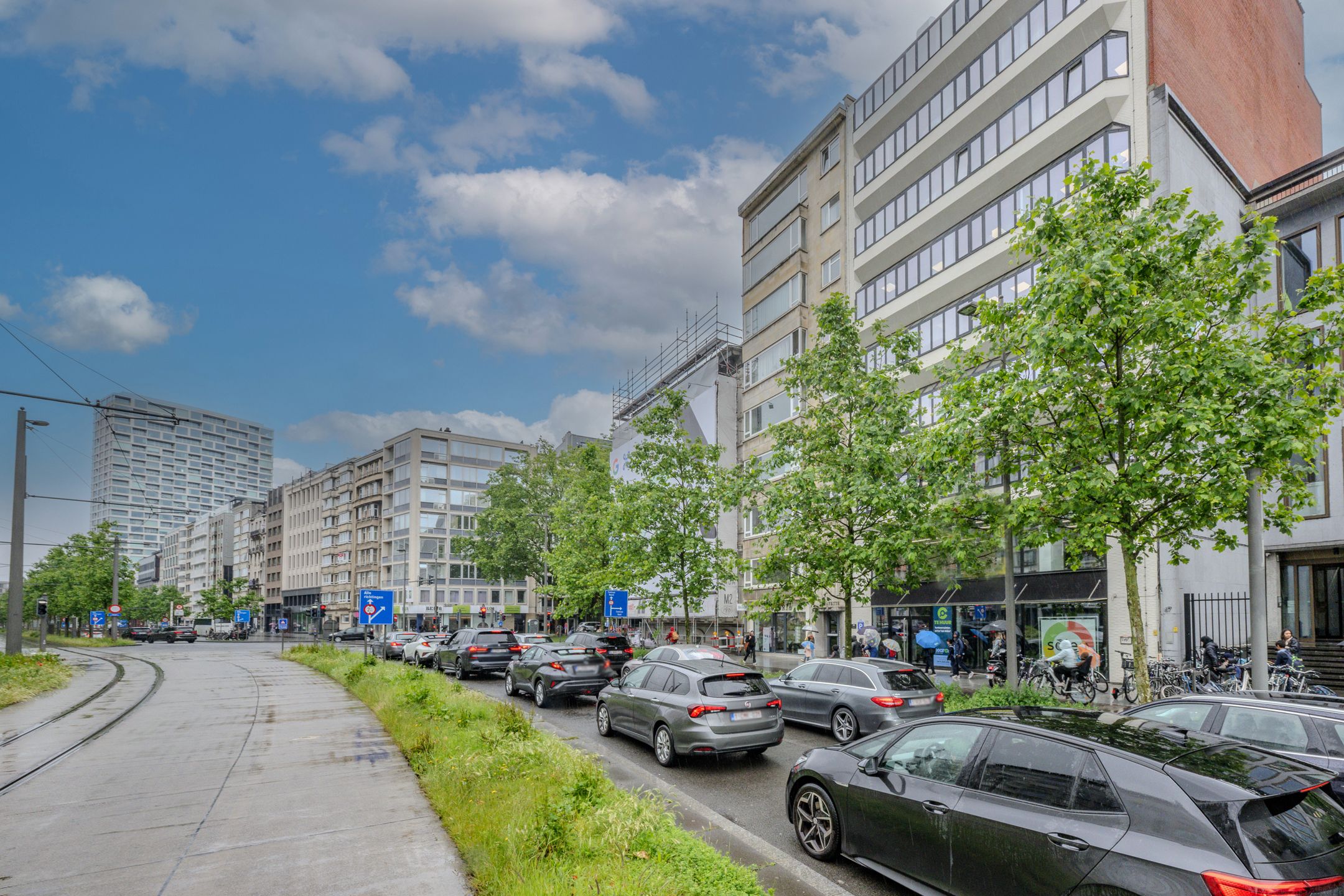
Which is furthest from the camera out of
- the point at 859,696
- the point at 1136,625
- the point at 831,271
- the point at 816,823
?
the point at 831,271

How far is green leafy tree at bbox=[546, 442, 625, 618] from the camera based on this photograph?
30.5m

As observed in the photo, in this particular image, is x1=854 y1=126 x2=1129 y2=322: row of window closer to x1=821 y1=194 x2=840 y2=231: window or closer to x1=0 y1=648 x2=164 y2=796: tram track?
x1=821 y1=194 x2=840 y2=231: window

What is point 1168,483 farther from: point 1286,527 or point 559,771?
point 559,771

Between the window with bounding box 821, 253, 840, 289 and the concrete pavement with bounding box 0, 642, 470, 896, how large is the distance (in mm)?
28119

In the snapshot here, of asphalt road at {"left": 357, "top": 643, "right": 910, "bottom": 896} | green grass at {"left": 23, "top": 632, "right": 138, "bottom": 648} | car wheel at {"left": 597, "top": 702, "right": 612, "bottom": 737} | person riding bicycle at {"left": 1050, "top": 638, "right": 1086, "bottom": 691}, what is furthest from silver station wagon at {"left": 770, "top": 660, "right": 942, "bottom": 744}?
green grass at {"left": 23, "top": 632, "right": 138, "bottom": 648}

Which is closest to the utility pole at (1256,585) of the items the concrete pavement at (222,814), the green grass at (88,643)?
the concrete pavement at (222,814)

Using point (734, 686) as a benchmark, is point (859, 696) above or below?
below

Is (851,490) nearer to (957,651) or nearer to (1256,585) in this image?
(1256,585)

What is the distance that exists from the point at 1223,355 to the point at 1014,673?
6745 millimetres

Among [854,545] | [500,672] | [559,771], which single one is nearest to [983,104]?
[854,545]

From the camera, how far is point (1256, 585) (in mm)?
11531

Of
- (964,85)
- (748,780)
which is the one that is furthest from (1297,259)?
(748,780)

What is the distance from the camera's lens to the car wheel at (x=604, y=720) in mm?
13109

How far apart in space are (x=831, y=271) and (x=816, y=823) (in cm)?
3227
